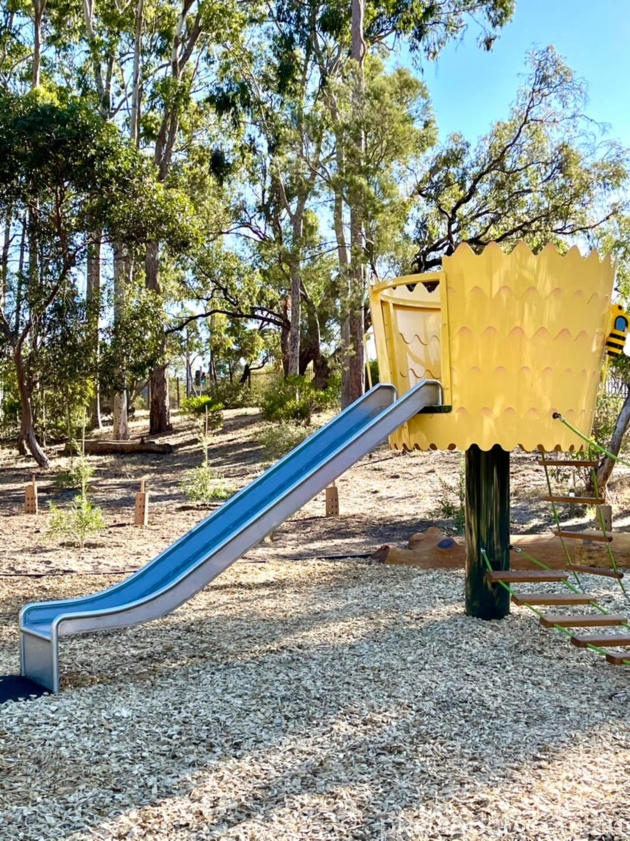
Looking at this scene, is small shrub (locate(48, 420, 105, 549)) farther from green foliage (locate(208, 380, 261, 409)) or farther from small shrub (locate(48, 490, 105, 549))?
green foliage (locate(208, 380, 261, 409))

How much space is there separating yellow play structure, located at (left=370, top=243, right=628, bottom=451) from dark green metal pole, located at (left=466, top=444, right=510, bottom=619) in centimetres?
50

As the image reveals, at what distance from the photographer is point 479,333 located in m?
4.46

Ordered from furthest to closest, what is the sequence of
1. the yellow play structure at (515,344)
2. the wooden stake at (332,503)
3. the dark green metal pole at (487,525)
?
1. the wooden stake at (332,503)
2. the dark green metal pole at (487,525)
3. the yellow play structure at (515,344)

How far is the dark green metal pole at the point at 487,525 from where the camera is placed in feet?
16.4

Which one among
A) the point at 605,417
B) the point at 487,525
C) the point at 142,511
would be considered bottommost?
the point at 142,511

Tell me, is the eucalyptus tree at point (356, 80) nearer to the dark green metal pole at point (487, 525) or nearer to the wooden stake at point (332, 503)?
the wooden stake at point (332, 503)

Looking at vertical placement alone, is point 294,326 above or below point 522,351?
above

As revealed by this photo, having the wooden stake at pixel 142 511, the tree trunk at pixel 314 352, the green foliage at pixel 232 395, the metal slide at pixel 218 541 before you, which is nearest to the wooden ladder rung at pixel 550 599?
the metal slide at pixel 218 541

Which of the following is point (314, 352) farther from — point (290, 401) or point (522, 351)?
point (522, 351)

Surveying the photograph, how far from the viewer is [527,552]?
21.6 feet

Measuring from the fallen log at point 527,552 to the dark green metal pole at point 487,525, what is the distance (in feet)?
4.69

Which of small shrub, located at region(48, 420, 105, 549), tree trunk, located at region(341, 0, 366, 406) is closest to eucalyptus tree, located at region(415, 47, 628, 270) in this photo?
tree trunk, located at region(341, 0, 366, 406)

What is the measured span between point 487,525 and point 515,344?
1198 mm

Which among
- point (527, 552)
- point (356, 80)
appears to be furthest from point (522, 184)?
point (527, 552)
